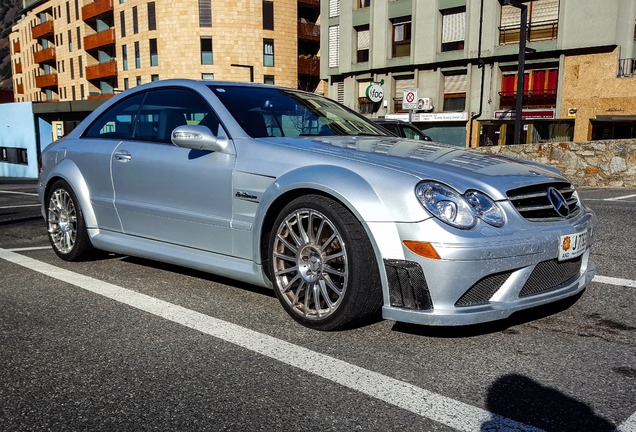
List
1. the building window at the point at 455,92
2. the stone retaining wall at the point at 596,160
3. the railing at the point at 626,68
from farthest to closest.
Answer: the building window at the point at 455,92 < the railing at the point at 626,68 < the stone retaining wall at the point at 596,160

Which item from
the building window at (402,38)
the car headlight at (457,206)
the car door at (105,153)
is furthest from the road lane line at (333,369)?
the building window at (402,38)

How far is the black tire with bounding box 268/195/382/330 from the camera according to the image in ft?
9.99

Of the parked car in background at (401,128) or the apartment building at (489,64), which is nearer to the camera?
the parked car in background at (401,128)

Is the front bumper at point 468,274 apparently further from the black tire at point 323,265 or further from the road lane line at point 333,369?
the road lane line at point 333,369

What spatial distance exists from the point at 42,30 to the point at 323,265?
73.3m

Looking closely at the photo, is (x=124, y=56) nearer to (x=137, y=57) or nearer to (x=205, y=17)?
(x=137, y=57)

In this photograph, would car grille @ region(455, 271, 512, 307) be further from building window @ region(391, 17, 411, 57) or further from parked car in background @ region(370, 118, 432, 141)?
building window @ region(391, 17, 411, 57)

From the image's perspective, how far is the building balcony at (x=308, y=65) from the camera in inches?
1873

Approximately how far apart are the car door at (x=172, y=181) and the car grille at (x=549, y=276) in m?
1.75

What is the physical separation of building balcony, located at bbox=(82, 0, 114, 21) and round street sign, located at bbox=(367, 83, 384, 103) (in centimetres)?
2894

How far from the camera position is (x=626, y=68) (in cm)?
2669

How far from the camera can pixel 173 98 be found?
14.5ft

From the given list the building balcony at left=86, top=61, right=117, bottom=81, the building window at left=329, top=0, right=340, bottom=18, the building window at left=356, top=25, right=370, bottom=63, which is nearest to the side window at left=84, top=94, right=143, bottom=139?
the building window at left=356, top=25, right=370, bottom=63

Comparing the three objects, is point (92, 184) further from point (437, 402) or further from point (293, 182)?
point (437, 402)
